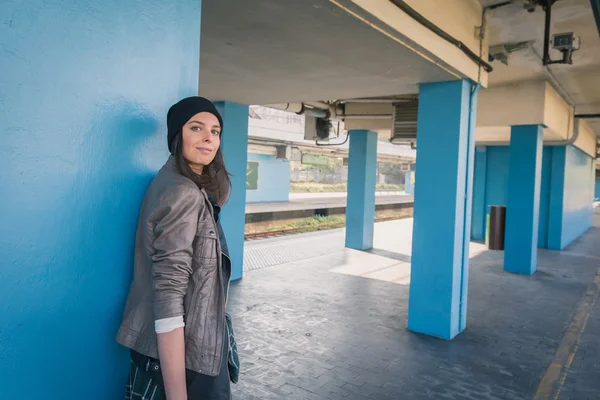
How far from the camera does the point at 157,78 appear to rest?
6.00ft

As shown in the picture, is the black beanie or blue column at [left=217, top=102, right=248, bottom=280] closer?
the black beanie

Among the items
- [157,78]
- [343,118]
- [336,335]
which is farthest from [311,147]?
[157,78]

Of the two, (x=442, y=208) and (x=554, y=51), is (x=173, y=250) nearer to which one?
(x=442, y=208)

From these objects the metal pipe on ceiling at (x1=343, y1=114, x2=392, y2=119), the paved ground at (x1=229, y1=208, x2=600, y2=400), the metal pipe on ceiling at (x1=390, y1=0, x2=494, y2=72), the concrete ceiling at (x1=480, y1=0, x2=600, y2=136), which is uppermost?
the concrete ceiling at (x1=480, y1=0, x2=600, y2=136)

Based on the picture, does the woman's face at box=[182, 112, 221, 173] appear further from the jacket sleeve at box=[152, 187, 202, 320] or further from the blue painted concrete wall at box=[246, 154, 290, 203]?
the blue painted concrete wall at box=[246, 154, 290, 203]

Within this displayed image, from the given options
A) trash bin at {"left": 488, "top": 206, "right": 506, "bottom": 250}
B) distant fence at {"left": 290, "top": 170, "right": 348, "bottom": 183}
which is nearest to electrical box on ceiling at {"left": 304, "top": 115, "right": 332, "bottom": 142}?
trash bin at {"left": 488, "top": 206, "right": 506, "bottom": 250}

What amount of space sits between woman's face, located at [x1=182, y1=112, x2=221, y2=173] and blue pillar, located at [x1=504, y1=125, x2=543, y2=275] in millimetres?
8347

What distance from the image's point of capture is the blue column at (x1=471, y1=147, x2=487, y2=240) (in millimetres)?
13570

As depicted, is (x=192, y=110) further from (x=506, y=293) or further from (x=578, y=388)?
(x=506, y=293)

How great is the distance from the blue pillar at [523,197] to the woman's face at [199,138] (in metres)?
8.35

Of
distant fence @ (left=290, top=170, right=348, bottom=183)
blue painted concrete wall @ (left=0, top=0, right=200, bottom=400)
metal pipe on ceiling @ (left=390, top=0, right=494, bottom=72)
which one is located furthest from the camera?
distant fence @ (left=290, top=170, right=348, bottom=183)

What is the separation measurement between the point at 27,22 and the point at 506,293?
24.7ft

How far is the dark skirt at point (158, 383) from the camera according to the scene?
166 cm

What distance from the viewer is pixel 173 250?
4.97 ft
